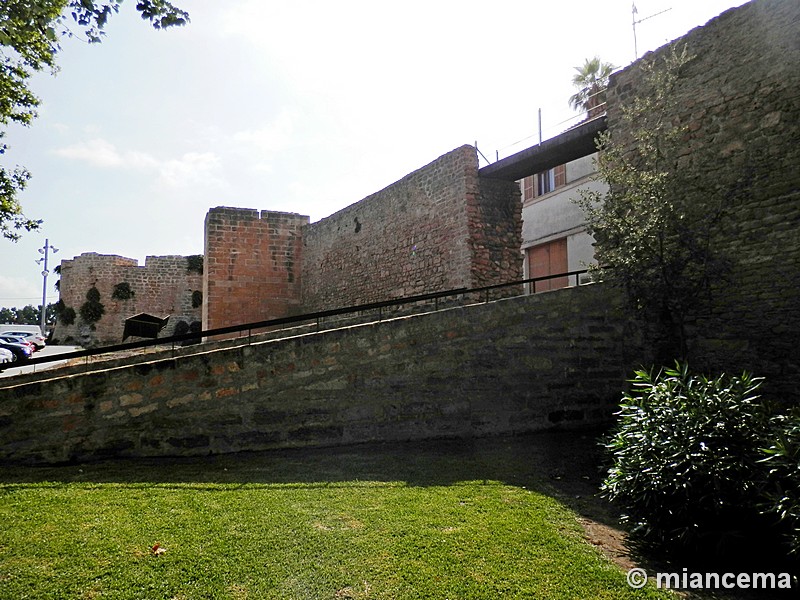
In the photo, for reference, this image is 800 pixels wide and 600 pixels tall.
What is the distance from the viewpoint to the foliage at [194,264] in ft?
84.3

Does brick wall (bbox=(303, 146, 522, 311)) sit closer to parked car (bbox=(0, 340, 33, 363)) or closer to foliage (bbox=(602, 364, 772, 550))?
foliage (bbox=(602, 364, 772, 550))

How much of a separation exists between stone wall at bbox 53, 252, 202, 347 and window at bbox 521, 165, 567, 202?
1660 cm

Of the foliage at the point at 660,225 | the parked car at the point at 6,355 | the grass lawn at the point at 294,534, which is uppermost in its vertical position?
the foliage at the point at 660,225

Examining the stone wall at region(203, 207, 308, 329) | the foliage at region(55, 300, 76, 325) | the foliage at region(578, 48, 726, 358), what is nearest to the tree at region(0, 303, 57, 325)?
the foliage at region(55, 300, 76, 325)

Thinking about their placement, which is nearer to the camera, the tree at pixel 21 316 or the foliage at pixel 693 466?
the foliage at pixel 693 466

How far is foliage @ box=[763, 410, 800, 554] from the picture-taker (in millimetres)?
3162

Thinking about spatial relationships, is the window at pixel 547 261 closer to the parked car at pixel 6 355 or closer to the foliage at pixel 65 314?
the parked car at pixel 6 355

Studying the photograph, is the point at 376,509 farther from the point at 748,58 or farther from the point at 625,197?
the point at 748,58

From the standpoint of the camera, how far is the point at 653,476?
12.7 ft

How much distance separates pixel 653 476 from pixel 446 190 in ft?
30.0

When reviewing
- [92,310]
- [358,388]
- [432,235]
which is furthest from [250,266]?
[92,310]

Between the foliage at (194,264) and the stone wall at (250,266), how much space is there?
9135mm

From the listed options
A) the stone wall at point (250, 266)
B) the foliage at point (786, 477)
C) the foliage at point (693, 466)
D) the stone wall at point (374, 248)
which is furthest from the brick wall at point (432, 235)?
the foliage at point (786, 477)

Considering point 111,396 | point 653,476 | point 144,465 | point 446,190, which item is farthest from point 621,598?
point 446,190
